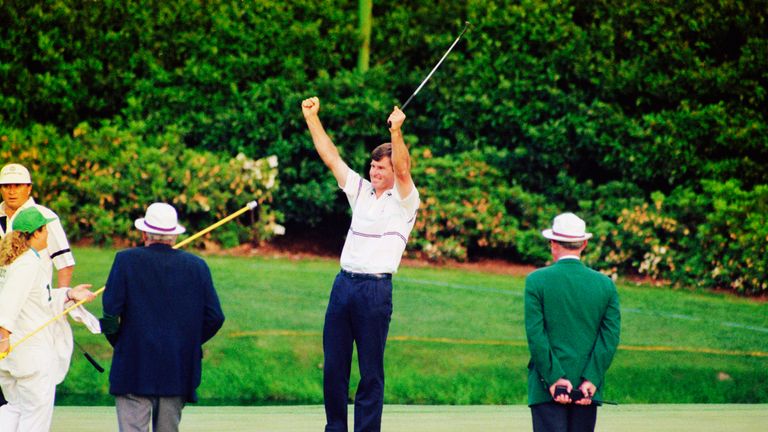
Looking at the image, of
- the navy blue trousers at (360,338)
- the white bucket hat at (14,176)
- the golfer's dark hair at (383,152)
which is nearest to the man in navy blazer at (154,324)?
the navy blue trousers at (360,338)

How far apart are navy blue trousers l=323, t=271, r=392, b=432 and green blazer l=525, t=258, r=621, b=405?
1.22 metres

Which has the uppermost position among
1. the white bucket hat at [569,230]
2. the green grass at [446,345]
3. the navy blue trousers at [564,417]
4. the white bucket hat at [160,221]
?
the white bucket hat at [569,230]

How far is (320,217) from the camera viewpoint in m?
17.3

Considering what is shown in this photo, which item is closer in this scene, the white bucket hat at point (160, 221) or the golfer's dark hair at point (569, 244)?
the golfer's dark hair at point (569, 244)

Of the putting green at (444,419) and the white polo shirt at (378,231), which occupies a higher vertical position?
the white polo shirt at (378,231)

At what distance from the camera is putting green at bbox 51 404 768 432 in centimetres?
823

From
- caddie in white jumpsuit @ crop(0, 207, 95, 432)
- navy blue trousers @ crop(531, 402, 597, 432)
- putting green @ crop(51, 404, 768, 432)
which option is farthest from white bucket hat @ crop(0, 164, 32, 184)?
navy blue trousers @ crop(531, 402, 597, 432)

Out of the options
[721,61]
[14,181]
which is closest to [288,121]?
[721,61]

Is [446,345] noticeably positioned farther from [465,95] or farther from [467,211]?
[465,95]

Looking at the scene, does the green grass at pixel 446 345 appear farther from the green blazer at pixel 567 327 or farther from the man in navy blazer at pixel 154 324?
the green blazer at pixel 567 327

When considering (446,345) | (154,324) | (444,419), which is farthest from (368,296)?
(446,345)

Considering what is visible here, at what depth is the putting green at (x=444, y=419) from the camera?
27.0 feet

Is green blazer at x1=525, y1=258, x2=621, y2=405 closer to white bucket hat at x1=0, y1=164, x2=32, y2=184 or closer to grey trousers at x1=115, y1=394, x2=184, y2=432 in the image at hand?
grey trousers at x1=115, y1=394, x2=184, y2=432

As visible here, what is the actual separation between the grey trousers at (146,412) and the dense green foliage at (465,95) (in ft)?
34.1
